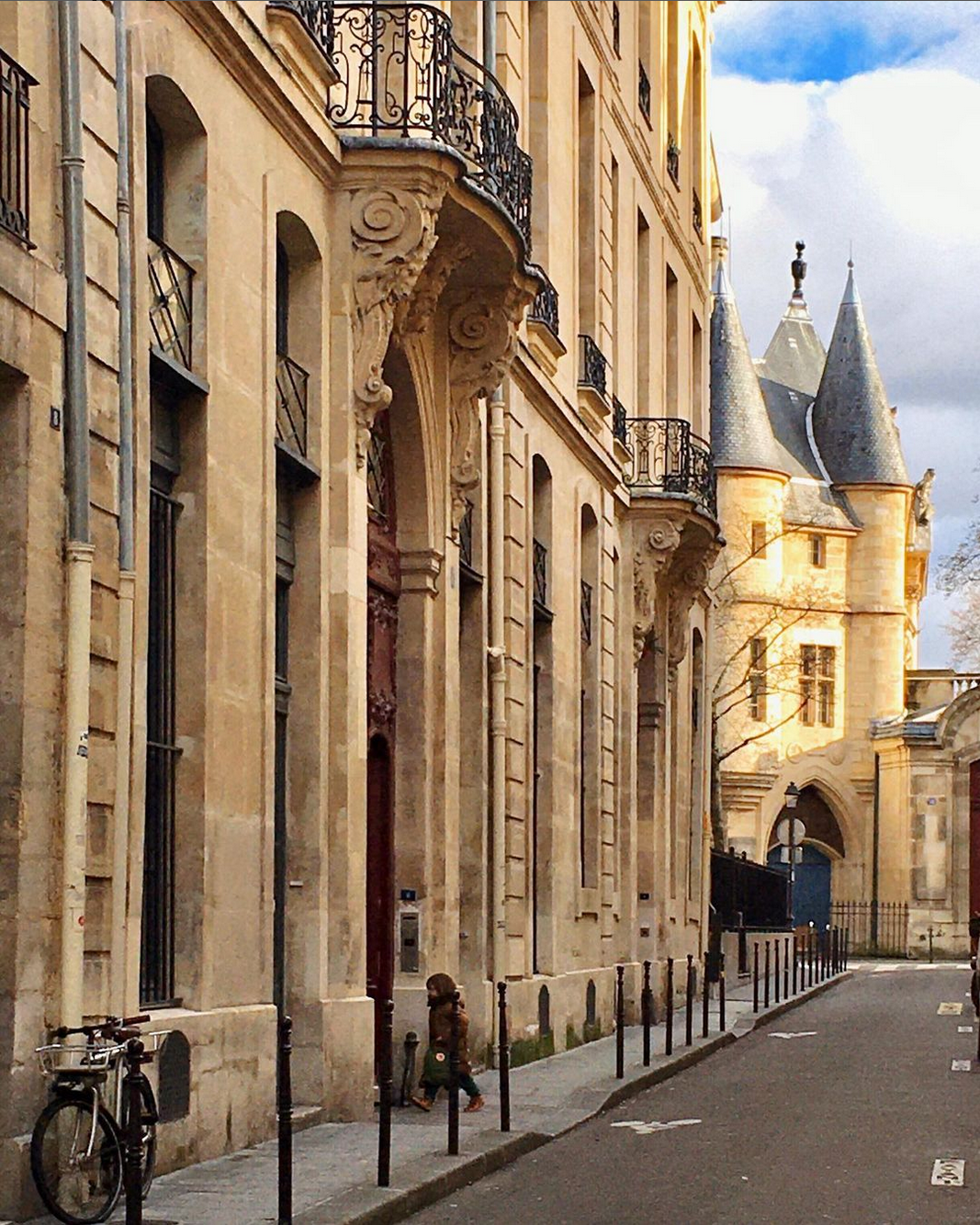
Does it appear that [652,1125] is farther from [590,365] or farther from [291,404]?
[590,365]

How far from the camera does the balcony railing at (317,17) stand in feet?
48.1

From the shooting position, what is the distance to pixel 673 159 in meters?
33.5

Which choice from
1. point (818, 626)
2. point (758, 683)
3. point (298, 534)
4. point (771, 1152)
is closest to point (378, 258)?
point (298, 534)

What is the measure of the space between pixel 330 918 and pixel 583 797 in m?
11.5

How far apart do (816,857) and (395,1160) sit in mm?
61007

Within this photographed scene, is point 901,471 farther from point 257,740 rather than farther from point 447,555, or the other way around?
point 257,740

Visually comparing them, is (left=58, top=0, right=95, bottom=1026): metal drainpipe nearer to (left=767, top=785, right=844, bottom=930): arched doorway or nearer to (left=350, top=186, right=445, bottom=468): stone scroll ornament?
(left=350, top=186, right=445, bottom=468): stone scroll ornament

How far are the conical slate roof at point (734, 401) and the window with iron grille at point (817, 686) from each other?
560cm

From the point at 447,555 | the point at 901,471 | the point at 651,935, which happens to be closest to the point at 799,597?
the point at 901,471

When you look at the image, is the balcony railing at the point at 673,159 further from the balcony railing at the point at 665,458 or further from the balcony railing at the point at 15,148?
the balcony railing at the point at 15,148

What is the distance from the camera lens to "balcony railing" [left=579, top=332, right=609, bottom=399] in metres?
25.8

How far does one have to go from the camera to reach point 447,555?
19.2m

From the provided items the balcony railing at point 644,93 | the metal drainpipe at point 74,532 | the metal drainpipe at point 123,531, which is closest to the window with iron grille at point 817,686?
the balcony railing at point 644,93

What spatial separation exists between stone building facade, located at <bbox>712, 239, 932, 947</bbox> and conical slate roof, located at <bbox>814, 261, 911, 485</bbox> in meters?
0.07
